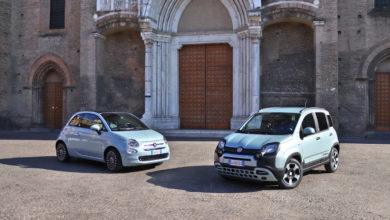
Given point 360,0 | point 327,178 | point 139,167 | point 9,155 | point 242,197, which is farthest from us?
point 360,0

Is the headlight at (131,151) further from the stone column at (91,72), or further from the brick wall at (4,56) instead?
the brick wall at (4,56)

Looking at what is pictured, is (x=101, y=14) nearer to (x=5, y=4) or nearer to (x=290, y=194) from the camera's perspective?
(x=5, y=4)

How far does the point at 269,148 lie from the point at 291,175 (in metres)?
0.77

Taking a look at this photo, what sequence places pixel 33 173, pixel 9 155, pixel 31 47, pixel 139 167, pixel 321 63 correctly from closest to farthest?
pixel 33 173, pixel 139 167, pixel 9 155, pixel 321 63, pixel 31 47

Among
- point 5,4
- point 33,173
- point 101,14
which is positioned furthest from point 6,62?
point 33,173

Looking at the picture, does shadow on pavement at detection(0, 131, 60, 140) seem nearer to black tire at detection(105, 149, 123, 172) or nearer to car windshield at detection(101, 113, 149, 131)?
car windshield at detection(101, 113, 149, 131)

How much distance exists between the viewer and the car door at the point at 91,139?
7629mm

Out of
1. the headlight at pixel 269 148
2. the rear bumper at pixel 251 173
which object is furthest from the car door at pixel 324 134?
the rear bumper at pixel 251 173

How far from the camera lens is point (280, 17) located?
574 inches

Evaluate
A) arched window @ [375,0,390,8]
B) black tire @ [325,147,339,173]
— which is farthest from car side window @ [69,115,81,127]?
arched window @ [375,0,390,8]

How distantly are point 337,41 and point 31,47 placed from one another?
1856cm

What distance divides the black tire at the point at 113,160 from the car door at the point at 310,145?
413 cm

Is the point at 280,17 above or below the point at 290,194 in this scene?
above

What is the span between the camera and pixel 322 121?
698cm
